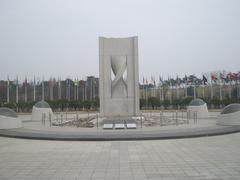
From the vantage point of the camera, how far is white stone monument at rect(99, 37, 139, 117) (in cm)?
2142

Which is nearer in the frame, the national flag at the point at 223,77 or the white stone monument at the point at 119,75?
the white stone monument at the point at 119,75

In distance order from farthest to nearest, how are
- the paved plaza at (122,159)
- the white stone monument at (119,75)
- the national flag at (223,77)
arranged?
the national flag at (223,77) → the white stone monument at (119,75) → the paved plaza at (122,159)

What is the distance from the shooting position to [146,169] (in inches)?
246

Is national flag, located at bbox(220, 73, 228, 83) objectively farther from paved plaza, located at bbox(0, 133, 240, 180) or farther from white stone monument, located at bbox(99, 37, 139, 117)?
paved plaza, located at bbox(0, 133, 240, 180)

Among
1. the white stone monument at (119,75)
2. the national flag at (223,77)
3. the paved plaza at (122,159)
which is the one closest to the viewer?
the paved plaza at (122,159)

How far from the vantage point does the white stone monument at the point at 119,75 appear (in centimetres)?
2142

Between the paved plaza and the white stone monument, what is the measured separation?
1101 centimetres

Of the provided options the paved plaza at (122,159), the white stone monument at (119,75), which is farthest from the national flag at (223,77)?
the paved plaza at (122,159)

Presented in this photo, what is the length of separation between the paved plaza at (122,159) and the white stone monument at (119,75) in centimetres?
1101

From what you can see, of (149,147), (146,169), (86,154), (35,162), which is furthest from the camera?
(149,147)

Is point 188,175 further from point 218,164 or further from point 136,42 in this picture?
point 136,42

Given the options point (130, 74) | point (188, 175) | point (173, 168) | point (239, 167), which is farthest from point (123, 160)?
point (130, 74)

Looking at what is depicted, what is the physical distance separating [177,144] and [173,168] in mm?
3560

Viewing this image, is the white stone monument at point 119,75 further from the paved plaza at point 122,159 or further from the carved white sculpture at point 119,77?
the paved plaza at point 122,159
